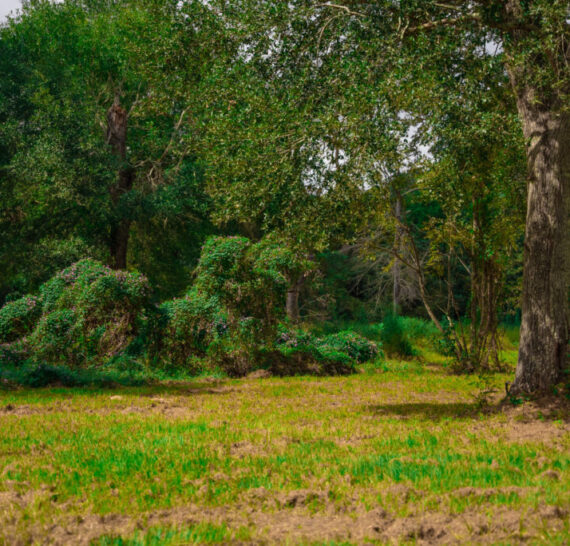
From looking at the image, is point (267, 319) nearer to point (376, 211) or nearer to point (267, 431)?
point (376, 211)

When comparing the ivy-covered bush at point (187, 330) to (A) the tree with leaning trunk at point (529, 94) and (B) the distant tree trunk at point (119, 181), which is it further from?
(B) the distant tree trunk at point (119, 181)

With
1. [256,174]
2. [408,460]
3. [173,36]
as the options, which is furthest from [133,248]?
[408,460]

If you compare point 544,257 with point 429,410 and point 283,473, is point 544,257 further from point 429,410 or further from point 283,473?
point 283,473

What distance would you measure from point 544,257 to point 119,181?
1965 cm

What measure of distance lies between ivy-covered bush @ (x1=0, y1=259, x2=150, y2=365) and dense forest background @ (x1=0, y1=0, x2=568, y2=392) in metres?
0.05

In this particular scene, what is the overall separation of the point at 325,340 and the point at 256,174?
354 inches

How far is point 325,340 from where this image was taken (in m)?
17.7

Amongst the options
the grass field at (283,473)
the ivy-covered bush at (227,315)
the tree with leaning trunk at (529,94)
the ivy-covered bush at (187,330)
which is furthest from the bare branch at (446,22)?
the ivy-covered bush at (187,330)

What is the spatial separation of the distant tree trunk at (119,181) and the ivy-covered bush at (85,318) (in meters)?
8.51

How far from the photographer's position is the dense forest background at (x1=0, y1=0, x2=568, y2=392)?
30.0 ft

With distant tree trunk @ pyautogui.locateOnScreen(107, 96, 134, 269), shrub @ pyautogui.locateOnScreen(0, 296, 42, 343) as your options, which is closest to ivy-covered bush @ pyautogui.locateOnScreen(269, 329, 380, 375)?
shrub @ pyautogui.locateOnScreen(0, 296, 42, 343)

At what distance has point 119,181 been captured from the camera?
25156 mm

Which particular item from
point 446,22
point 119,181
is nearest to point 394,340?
point 446,22

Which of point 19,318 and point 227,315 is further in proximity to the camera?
point 19,318
